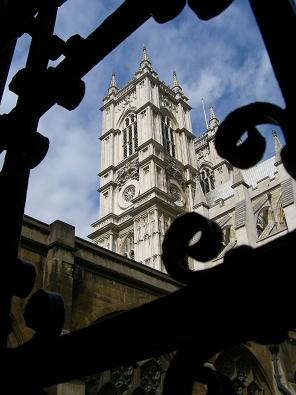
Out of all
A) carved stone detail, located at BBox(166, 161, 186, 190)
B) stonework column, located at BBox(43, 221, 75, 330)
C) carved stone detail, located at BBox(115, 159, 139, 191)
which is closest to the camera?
stonework column, located at BBox(43, 221, 75, 330)

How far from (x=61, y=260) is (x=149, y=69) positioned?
32.0 m

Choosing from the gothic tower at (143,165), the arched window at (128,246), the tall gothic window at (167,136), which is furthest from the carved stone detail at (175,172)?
the arched window at (128,246)

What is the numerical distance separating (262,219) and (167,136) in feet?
39.7

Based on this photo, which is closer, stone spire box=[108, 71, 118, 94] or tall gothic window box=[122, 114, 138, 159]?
tall gothic window box=[122, 114, 138, 159]

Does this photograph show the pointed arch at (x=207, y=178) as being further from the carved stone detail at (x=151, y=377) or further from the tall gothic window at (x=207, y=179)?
the carved stone detail at (x=151, y=377)

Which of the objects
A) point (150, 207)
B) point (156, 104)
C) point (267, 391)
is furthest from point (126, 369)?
point (156, 104)

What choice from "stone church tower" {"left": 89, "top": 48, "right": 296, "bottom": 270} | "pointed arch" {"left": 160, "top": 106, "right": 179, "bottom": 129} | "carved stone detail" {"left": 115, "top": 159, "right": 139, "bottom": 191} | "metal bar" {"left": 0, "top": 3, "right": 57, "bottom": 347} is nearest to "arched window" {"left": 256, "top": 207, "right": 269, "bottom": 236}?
"stone church tower" {"left": 89, "top": 48, "right": 296, "bottom": 270}

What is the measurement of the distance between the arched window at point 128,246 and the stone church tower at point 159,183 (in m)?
0.07

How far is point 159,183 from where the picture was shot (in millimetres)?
29094

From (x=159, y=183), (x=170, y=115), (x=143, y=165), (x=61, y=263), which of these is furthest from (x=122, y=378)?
(x=170, y=115)

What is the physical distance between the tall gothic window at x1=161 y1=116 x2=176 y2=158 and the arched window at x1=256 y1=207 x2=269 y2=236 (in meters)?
10.4

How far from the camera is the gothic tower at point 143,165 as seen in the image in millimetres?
27562

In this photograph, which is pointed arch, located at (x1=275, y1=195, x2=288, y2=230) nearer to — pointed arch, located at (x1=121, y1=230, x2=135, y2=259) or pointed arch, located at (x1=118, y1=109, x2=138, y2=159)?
pointed arch, located at (x1=121, y1=230, x2=135, y2=259)

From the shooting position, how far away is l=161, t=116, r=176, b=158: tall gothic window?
108 ft
